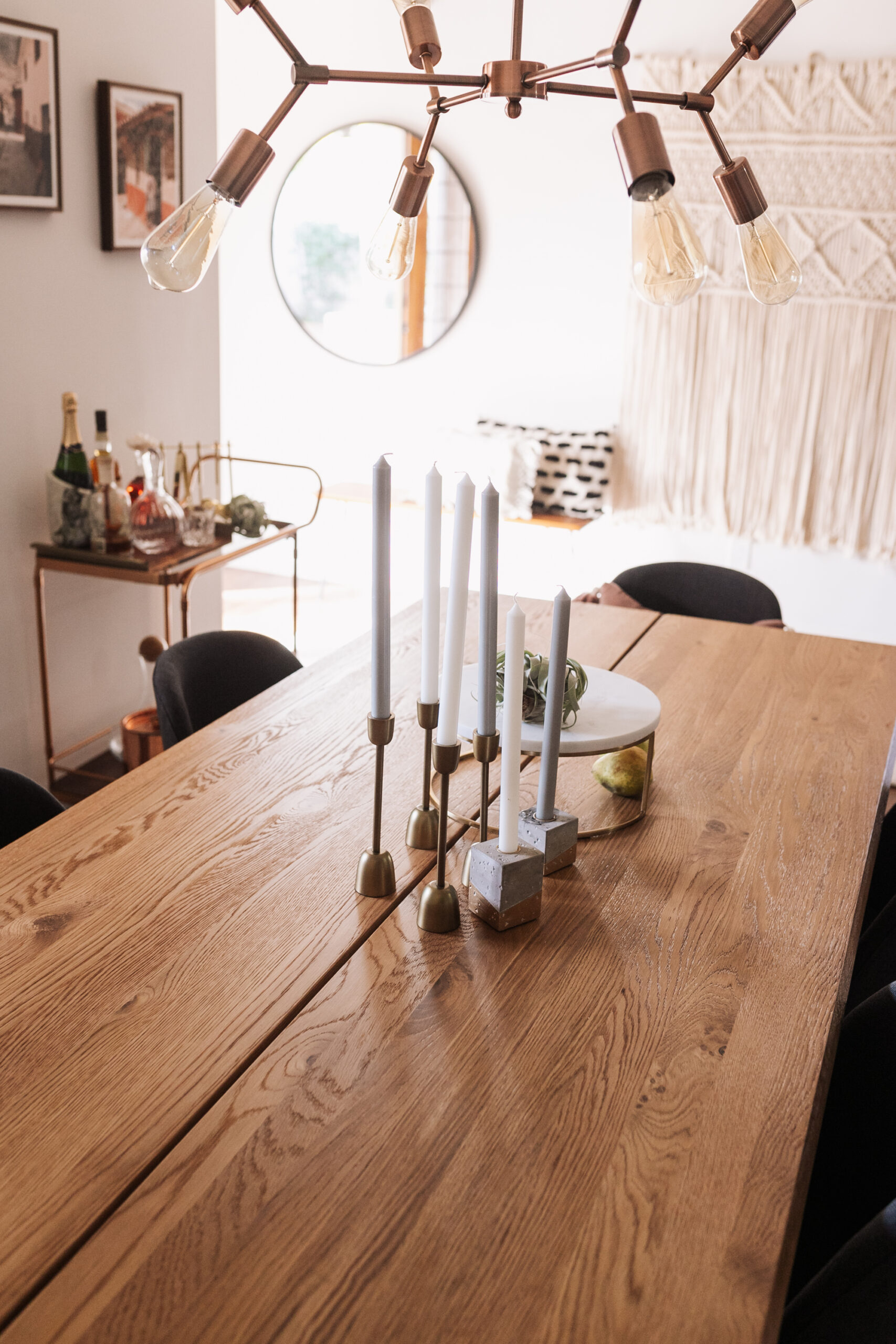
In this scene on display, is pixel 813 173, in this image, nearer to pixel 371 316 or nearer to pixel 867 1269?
pixel 371 316

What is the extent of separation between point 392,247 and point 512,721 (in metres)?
0.74

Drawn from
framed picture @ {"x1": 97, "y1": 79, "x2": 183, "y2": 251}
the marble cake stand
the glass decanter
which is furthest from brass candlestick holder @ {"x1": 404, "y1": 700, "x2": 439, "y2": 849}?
framed picture @ {"x1": 97, "y1": 79, "x2": 183, "y2": 251}

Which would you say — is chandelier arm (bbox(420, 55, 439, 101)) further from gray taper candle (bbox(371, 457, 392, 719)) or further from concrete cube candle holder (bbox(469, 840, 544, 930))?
concrete cube candle holder (bbox(469, 840, 544, 930))

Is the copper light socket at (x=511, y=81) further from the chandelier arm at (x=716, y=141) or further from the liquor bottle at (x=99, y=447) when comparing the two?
the liquor bottle at (x=99, y=447)

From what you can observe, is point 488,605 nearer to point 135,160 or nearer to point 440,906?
point 440,906

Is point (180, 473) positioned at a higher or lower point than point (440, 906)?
higher

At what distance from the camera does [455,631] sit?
1.14 meters

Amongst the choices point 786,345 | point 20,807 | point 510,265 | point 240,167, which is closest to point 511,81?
point 240,167

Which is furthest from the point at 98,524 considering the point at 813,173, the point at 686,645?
the point at 813,173

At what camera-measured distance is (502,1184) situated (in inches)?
34.8

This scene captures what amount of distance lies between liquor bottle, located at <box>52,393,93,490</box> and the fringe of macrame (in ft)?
7.67

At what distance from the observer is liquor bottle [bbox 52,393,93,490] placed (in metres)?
2.81

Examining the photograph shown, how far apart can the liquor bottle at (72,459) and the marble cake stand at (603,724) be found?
5.07ft

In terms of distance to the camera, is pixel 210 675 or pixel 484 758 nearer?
pixel 484 758
